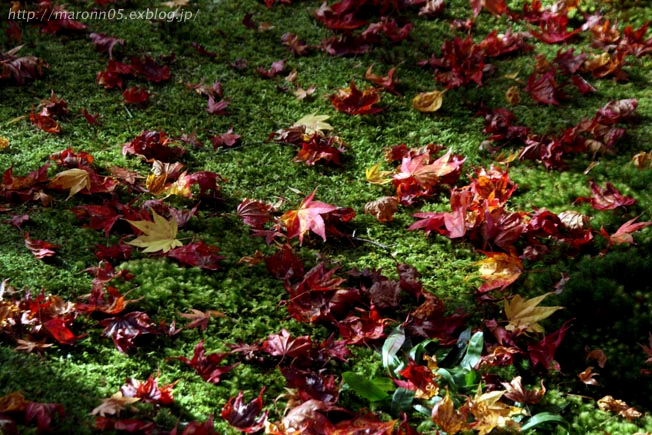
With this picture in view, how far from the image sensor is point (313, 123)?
3.53 m

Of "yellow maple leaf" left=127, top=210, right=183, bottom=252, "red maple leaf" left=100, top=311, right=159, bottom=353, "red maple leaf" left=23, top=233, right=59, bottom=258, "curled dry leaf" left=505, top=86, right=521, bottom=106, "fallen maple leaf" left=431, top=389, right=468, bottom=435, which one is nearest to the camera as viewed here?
"fallen maple leaf" left=431, top=389, right=468, bottom=435

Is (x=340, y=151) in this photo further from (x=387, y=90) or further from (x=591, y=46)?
(x=591, y=46)

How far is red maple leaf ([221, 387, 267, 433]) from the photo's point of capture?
1.99 m

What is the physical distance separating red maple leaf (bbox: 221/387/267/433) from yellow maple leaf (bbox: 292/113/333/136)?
1.72 m

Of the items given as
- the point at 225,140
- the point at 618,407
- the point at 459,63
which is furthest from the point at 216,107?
the point at 618,407

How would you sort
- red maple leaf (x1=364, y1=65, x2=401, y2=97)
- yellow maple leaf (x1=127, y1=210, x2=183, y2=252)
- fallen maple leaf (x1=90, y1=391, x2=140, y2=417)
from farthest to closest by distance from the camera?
1. red maple leaf (x1=364, y1=65, x2=401, y2=97)
2. yellow maple leaf (x1=127, y1=210, x2=183, y2=252)
3. fallen maple leaf (x1=90, y1=391, x2=140, y2=417)

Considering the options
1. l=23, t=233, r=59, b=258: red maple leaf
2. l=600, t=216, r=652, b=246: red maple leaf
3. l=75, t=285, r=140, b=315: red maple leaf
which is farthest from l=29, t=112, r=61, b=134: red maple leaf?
l=600, t=216, r=652, b=246: red maple leaf

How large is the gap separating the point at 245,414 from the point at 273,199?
123 cm

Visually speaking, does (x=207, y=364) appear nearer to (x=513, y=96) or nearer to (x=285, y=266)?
(x=285, y=266)

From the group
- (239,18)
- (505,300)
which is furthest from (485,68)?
(505,300)

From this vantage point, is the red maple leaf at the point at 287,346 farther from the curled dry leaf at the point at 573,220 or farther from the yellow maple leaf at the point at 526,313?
the curled dry leaf at the point at 573,220

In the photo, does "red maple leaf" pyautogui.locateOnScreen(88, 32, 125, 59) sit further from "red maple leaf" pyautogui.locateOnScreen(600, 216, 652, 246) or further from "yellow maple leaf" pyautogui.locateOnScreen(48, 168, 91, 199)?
"red maple leaf" pyautogui.locateOnScreen(600, 216, 652, 246)

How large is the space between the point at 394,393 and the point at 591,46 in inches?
117

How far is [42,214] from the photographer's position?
9.08 ft
